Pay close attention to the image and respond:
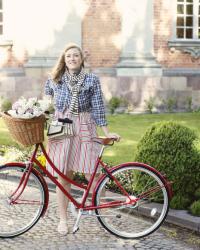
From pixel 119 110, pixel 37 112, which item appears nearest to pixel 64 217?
pixel 37 112

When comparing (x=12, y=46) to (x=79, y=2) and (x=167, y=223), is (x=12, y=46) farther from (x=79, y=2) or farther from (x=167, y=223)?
(x=167, y=223)

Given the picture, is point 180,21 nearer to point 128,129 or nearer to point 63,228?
point 128,129

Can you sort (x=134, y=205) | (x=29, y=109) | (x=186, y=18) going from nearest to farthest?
(x=29, y=109) → (x=134, y=205) → (x=186, y=18)

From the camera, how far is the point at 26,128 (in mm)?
5762

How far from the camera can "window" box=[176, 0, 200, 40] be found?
18688 millimetres

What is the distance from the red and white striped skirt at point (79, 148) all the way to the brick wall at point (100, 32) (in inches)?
463

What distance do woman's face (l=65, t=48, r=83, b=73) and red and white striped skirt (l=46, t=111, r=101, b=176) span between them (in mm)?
405

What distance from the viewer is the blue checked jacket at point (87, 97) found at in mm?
6176

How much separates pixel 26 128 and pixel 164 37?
511 inches

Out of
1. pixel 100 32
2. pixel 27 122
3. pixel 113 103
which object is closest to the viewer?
Result: pixel 27 122

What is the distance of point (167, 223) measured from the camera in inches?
264

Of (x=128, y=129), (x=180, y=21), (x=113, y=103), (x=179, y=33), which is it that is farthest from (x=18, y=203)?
(x=180, y=21)

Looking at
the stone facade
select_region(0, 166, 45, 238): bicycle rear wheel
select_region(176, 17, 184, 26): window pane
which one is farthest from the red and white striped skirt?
select_region(176, 17, 184, 26): window pane

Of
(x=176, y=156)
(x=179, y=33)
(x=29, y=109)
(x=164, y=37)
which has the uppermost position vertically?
(x=179, y=33)
